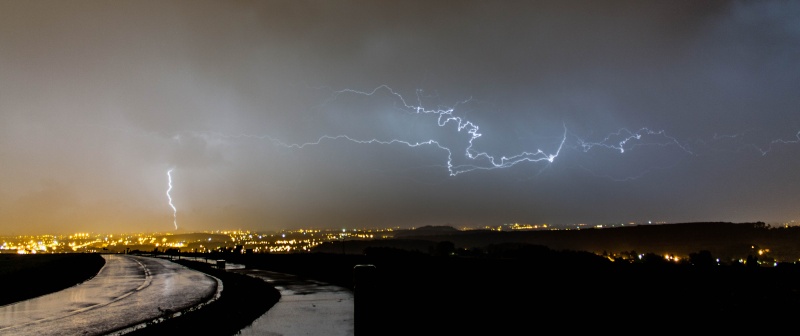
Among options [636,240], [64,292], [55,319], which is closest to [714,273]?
[55,319]

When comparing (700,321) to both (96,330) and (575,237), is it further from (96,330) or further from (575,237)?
(575,237)

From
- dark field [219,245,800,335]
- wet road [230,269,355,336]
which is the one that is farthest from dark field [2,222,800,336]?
wet road [230,269,355,336]

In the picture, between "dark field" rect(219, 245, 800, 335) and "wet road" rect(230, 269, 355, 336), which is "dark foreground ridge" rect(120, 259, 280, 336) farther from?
"dark field" rect(219, 245, 800, 335)

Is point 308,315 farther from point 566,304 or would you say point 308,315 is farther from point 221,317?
point 566,304

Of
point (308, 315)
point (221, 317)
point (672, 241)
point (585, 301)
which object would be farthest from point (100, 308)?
point (672, 241)

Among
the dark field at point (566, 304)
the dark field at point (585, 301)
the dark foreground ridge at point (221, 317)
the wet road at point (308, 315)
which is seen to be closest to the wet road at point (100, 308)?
the dark foreground ridge at point (221, 317)
